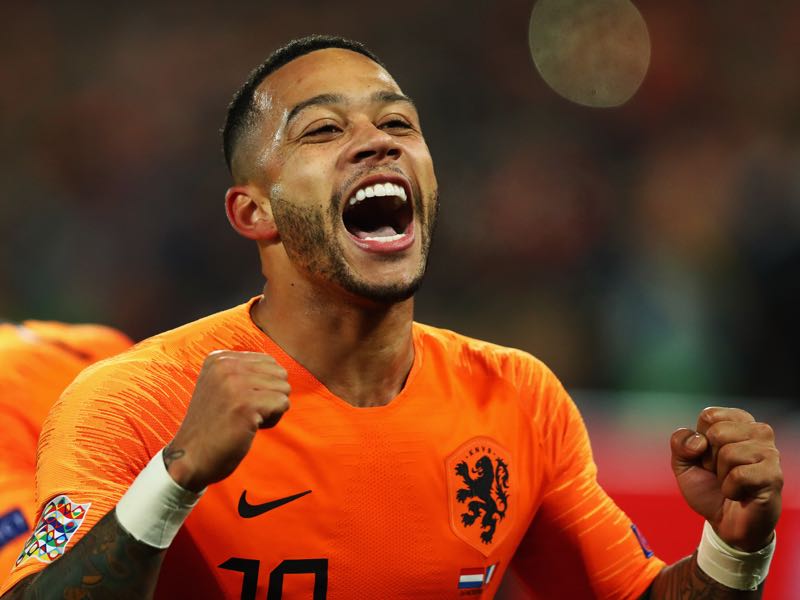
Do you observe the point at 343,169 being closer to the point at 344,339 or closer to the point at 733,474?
the point at 344,339

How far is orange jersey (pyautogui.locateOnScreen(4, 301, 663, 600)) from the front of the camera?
2.14 m

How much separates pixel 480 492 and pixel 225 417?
885mm

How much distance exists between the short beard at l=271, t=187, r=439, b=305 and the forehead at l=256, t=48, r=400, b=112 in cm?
27

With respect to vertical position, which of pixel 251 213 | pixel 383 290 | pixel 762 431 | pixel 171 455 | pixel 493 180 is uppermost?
pixel 251 213

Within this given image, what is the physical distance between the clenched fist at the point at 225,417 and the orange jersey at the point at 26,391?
141 centimetres

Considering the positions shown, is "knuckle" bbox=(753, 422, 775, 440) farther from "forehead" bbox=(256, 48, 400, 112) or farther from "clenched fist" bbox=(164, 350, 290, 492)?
"forehead" bbox=(256, 48, 400, 112)

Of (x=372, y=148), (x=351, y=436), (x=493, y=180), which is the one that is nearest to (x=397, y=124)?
(x=372, y=148)

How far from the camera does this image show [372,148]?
96.1 inches

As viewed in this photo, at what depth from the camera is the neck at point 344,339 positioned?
2.47m

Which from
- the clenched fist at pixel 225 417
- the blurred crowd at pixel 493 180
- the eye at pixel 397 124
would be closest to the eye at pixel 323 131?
the eye at pixel 397 124

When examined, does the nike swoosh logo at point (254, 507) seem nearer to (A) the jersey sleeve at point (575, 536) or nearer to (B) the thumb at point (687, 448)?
(A) the jersey sleeve at point (575, 536)

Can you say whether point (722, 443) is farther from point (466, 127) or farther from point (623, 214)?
point (466, 127)

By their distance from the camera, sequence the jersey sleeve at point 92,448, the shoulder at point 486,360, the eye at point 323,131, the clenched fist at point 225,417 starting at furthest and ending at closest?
the shoulder at point 486,360
the eye at point 323,131
the jersey sleeve at point 92,448
the clenched fist at point 225,417

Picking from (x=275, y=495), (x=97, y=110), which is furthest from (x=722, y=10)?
(x=275, y=495)
